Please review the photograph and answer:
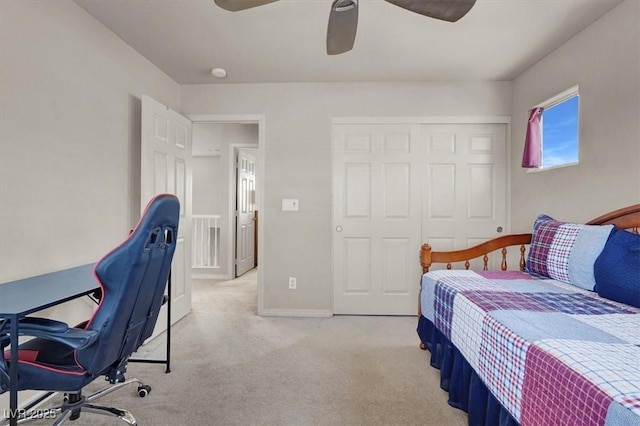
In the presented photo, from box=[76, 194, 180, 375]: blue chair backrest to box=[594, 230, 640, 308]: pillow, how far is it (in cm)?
224

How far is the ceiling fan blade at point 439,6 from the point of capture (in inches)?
60.9

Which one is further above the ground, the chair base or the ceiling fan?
the ceiling fan

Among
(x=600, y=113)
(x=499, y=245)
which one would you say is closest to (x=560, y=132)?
(x=600, y=113)

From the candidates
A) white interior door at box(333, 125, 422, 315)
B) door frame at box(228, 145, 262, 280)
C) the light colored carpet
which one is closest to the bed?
the light colored carpet

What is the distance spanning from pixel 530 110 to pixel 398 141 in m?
1.22

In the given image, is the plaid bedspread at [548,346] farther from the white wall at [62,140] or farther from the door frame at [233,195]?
the door frame at [233,195]

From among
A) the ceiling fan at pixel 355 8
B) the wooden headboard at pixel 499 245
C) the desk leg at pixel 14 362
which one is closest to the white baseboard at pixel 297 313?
the wooden headboard at pixel 499 245

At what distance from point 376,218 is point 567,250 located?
5.68ft

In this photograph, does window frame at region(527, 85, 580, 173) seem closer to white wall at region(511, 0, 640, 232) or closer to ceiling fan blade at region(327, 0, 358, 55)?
white wall at region(511, 0, 640, 232)

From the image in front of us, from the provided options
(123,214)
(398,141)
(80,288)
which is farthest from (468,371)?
(123,214)

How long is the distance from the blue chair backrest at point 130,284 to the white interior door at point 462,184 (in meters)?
2.68

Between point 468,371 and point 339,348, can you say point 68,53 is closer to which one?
point 339,348

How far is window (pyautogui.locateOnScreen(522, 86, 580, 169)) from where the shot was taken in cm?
265

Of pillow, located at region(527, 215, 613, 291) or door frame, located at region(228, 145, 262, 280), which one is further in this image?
door frame, located at region(228, 145, 262, 280)
